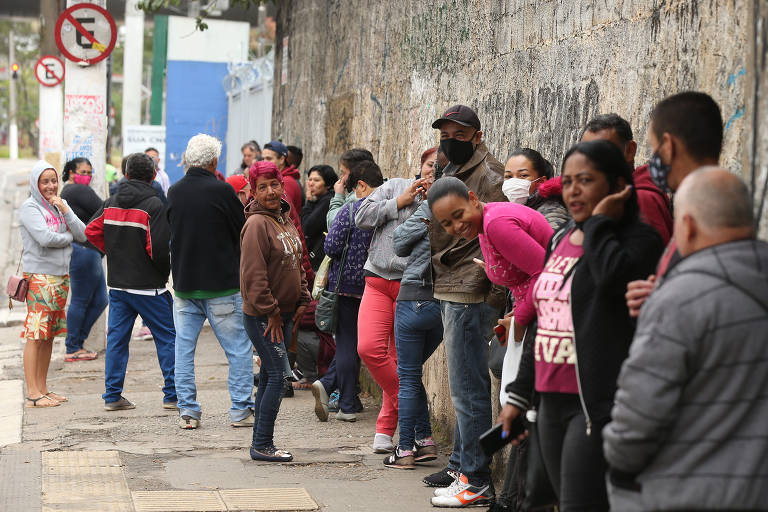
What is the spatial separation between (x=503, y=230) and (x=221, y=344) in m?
3.44

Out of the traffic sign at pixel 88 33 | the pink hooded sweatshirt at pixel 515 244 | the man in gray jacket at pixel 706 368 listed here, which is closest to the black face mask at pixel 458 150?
the pink hooded sweatshirt at pixel 515 244

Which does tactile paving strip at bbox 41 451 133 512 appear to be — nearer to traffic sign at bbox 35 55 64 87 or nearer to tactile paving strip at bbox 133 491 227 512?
tactile paving strip at bbox 133 491 227 512

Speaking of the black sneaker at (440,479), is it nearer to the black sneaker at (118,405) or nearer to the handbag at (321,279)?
the handbag at (321,279)

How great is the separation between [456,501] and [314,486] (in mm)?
926

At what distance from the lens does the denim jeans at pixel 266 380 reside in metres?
6.26

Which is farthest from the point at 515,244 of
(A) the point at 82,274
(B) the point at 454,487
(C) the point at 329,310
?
(A) the point at 82,274

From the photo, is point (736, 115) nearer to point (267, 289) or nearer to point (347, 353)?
point (267, 289)

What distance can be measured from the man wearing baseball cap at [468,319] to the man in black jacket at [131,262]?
323 centimetres

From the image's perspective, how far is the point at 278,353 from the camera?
20.7 feet

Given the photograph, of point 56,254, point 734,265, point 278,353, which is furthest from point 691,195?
point 56,254

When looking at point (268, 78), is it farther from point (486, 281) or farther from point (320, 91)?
point (486, 281)

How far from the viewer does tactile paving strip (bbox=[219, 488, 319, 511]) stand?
536 cm

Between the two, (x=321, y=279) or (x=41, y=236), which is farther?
(x=41, y=236)

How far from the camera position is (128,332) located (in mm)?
8008
